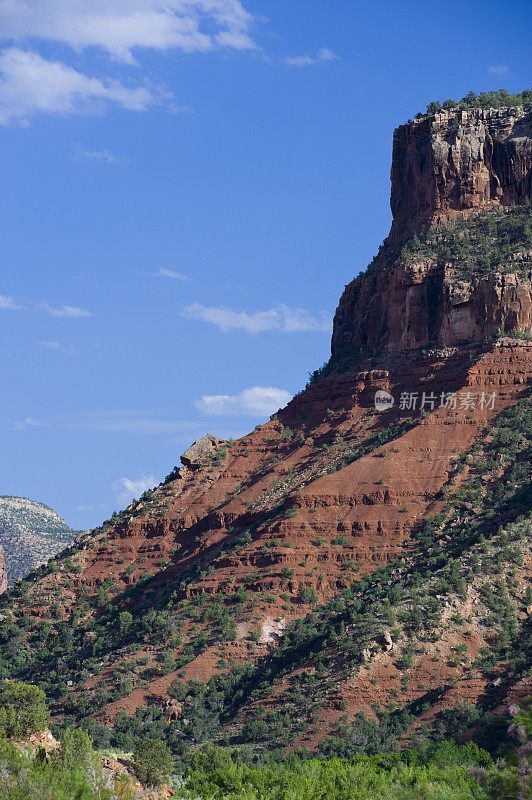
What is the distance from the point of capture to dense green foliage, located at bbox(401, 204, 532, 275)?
345 feet

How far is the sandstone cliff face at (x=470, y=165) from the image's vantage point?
113062 millimetres

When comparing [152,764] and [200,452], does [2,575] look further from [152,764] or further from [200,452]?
[152,764]

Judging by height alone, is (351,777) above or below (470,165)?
below

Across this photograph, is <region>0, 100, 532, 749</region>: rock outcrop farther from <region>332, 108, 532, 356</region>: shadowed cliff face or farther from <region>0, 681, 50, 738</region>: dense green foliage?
<region>0, 681, 50, 738</region>: dense green foliage

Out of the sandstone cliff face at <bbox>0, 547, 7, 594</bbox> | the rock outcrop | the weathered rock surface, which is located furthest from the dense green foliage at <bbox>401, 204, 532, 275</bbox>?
the sandstone cliff face at <bbox>0, 547, 7, 594</bbox>

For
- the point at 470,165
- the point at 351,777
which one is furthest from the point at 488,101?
the point at 351,777

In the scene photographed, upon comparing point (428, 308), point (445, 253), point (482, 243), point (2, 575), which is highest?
point (482, 243)

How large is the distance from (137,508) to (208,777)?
56.7 metres

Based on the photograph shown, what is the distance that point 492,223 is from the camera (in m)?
111

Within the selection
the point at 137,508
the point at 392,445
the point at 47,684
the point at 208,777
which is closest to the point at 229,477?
the point at 137,508

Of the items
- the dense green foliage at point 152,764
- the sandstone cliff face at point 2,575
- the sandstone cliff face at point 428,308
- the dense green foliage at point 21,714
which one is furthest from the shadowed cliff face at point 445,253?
the sandstone cliff face at point 2,575

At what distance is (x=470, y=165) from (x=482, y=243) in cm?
917

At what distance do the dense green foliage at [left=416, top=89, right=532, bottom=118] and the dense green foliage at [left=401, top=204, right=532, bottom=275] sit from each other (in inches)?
494

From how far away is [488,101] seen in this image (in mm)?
120062
